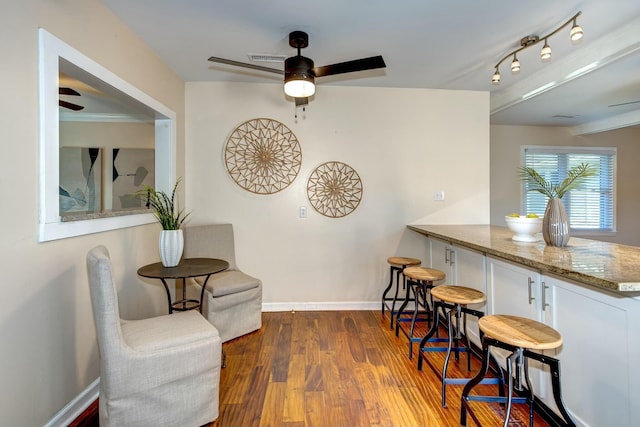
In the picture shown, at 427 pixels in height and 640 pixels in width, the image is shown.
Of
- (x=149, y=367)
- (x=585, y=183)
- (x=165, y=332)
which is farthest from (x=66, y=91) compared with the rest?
(x=585, y=183)

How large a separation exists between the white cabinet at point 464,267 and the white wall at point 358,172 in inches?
17.4

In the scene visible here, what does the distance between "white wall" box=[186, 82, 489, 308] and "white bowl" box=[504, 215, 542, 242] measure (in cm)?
136

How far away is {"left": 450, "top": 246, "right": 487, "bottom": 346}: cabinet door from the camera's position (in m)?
2.32

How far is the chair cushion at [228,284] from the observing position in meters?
2.55

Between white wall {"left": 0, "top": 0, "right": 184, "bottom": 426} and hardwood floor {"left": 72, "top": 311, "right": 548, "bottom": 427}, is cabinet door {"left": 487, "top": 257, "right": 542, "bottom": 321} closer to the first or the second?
hardwood floor {"left": 72, "top": 311, "right": 548, "bottom": 427}

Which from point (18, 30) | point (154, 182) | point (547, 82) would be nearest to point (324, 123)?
point (154, 182)

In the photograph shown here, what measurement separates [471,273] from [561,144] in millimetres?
4035

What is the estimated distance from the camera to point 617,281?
1.14m

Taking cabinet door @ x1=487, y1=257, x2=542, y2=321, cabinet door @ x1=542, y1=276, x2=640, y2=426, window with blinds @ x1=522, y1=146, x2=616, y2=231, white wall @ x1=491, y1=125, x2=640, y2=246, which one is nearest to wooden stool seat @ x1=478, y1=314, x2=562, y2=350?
cabinet door @ x1=542, y1=276, x2=640, y2=426

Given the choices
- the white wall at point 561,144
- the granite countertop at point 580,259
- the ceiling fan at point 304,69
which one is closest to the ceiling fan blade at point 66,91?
the ceiling fan at point 304,69

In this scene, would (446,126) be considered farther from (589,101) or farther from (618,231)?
(618,231)

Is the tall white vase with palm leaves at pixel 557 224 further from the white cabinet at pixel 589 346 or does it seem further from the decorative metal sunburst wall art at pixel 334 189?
the decorative metal sunburst wall art at pixel 334 189

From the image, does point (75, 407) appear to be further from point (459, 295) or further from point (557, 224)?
point (557, 224)

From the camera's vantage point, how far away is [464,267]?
8.50ft
